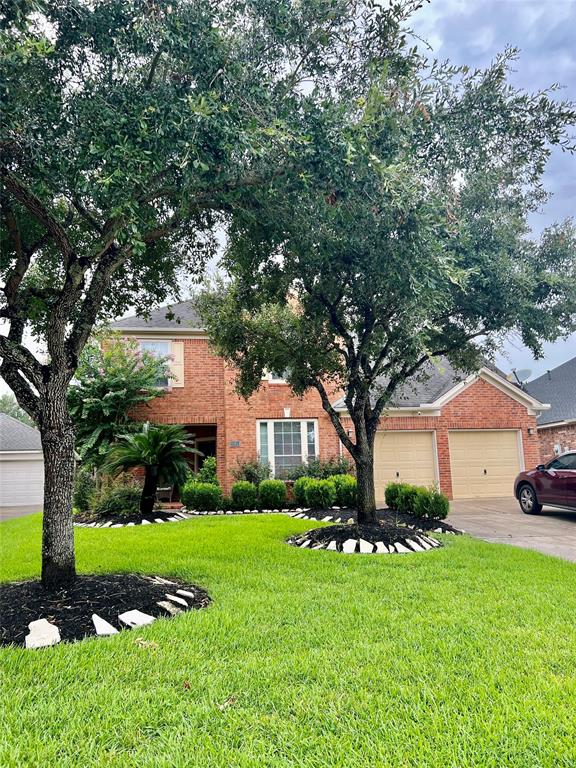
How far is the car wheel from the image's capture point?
11125mm

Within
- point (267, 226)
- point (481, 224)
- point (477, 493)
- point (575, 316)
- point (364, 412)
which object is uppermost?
point (481, 224)

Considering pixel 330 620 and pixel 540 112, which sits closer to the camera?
pixel 330 620

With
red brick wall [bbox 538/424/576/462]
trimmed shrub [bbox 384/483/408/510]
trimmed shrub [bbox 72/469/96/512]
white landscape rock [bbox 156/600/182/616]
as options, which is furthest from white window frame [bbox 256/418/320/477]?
white landscape rock [bbox 156/600/182/616]

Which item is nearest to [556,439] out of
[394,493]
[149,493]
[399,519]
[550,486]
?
[550,486]

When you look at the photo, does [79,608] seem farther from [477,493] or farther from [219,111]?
[477,493]

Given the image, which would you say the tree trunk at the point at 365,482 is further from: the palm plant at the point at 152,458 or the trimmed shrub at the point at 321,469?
the trimmed shrub at the point at 321,469

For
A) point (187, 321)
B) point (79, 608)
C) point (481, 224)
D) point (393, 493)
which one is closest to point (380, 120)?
point (481, 224)

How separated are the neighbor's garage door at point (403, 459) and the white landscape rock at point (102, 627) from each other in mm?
11111

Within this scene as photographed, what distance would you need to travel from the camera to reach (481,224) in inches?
261

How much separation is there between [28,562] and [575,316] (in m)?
8.89

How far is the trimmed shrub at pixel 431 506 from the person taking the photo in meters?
8.82

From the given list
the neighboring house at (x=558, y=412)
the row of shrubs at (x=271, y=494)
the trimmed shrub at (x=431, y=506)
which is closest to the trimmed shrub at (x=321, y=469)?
the row of shrubs at (x=271, y=494)

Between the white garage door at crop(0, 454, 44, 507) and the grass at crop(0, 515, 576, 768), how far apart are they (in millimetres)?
18803

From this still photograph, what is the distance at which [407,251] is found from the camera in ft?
15.1
